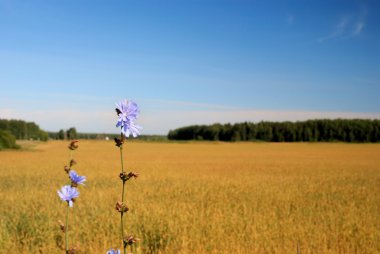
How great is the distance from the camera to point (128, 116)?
1541mm

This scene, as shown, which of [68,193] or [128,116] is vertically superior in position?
[128,116]

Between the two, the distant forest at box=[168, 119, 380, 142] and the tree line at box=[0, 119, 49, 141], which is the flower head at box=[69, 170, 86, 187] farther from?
the tree line at box=[0, 119, 49, 141]

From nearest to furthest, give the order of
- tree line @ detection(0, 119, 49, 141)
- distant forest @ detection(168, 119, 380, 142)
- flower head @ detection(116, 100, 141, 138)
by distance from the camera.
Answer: flower head @ detection(116, 100, 141, 138) → distant forest @ detection(168, 119, 380, 142) → tree line @ detection(0, 119, 49, 141)

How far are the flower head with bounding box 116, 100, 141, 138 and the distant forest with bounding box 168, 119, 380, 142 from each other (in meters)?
89.1

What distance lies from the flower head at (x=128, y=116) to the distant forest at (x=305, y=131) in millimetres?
89141

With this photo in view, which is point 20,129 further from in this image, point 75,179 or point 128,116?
point 128,116

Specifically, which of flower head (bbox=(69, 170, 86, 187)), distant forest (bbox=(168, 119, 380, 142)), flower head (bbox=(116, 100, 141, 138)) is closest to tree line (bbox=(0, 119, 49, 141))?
distant forest (bbox=(168, 119, 380, 142))

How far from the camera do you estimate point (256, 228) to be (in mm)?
7582

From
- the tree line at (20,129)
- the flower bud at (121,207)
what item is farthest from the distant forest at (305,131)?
the flower bud at (121,207)

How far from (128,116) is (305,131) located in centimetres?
9312

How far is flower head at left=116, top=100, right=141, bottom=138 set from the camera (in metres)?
1.52

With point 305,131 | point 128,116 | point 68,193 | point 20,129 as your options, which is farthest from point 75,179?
point 20,129

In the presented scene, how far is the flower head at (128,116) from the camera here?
152 cm

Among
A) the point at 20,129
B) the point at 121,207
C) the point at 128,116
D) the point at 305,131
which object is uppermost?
the point at 20,129
